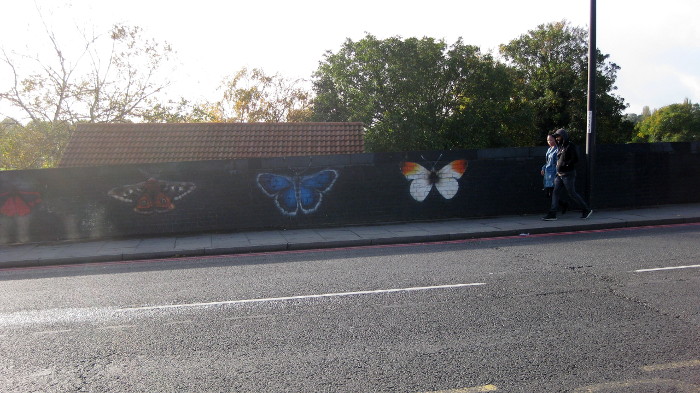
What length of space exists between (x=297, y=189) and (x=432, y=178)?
315 cm

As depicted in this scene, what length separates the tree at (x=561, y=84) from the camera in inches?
1419

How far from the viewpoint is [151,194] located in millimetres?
11508

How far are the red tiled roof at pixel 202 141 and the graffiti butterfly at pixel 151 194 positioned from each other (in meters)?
3.97

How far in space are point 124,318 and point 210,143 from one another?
1118cm

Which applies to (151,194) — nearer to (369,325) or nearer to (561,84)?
(369,325)

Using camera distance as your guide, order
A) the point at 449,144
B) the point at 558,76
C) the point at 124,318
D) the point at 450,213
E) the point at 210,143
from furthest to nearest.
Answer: the point at 558,76, the point at 449,144, the point at 210,143, the point at 450,213, the point at 124,318

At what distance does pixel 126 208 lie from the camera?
11469mm

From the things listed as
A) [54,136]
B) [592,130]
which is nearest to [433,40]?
[592,130]

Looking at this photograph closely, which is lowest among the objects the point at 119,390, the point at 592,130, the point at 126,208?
the point at 119,390

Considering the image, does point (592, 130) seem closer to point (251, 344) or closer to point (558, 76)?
point (251, 344)

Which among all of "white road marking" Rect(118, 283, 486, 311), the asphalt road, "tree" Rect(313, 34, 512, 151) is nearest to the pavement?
the asphalt road

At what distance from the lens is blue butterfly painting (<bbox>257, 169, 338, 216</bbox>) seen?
467 inches

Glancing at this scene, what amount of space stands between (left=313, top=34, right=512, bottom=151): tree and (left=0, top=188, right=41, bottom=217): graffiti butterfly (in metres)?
16.2

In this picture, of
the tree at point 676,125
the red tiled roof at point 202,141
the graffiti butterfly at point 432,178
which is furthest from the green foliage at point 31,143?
the tree at point 676,125
